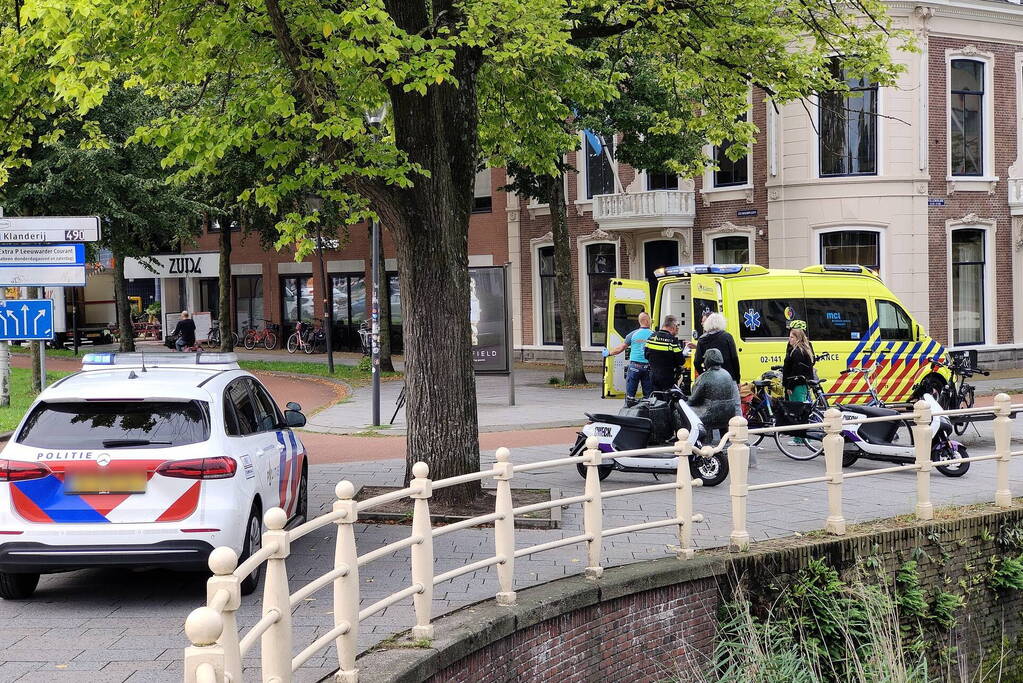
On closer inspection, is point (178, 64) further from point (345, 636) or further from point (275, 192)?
point (345, 636)

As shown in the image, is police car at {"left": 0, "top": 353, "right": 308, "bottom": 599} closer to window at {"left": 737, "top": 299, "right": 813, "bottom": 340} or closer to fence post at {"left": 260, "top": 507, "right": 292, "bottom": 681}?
fence post at {"left": 260, "top": 507, "right": 292, "bottom": 681}

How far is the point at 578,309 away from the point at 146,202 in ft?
37.8

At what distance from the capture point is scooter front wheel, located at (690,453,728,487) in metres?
12.1

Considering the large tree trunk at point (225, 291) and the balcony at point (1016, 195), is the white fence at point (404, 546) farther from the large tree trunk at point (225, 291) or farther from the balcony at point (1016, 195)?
the large tree trunk at point (225, 291)

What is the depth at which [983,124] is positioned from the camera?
28.0 m

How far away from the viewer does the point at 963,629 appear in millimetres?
9898

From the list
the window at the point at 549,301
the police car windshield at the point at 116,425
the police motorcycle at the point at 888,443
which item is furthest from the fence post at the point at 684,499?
the window at the point at 549,301

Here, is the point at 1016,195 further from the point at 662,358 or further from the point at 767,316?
the point at 662,358

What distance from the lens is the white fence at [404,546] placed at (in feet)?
12.5

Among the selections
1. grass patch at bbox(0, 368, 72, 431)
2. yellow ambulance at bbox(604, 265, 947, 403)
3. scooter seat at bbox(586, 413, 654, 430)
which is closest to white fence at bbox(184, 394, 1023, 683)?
scooter seat at bbox(586, 413, 654, 430)

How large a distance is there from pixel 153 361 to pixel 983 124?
24.5m

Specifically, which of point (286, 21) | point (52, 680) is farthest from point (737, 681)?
point (286, 21)

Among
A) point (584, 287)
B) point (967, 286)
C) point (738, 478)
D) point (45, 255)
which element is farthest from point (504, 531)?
point (584, 287)

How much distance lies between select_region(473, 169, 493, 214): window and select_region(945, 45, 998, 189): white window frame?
1297 cm
